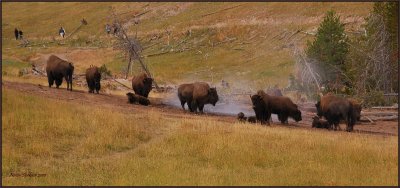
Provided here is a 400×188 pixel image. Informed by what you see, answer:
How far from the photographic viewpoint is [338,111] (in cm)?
2400

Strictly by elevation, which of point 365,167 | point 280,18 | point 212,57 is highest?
point 280,18

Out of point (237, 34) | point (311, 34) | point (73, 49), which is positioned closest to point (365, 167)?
point (311, 34)

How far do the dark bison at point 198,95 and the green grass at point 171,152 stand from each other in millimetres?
5975

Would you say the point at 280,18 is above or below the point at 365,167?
above

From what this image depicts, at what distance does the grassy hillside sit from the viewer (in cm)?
6342

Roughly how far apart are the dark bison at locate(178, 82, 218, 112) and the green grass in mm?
5975

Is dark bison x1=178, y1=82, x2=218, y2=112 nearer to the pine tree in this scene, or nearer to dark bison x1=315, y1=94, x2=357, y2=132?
dark bison x1=315, y1=94, x2=357, y2=132

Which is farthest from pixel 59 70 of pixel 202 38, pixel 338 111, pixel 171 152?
pixel 202 38

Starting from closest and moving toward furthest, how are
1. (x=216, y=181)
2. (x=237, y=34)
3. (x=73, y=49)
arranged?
(x=216, y=181)
(x=237, y=34)
(x=73, y=49)

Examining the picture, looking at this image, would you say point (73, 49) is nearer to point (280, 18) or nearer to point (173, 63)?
point (173, 63)

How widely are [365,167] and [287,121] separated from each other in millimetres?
9746

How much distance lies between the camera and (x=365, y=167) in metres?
16.0

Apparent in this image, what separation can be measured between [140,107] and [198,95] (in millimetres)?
2809

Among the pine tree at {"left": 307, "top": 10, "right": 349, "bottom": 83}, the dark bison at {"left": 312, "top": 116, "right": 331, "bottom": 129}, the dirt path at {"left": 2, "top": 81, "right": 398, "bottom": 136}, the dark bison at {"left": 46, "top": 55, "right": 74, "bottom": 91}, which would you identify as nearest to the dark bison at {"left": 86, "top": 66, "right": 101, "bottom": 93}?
the dark bison at {"left": 46, "top": 55, "right": 74, "bottom": 91}
